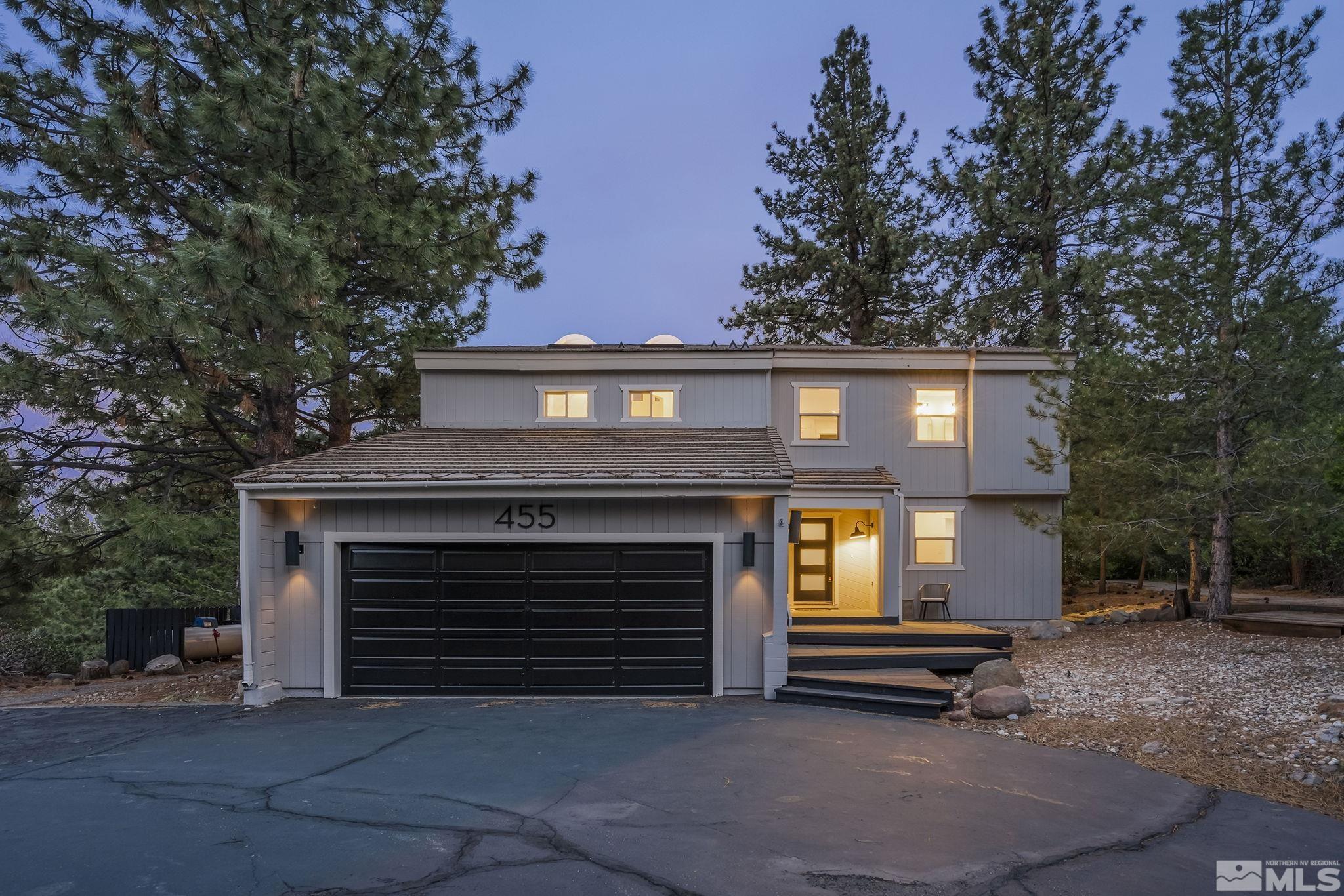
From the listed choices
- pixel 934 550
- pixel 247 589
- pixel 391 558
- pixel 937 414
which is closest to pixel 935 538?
pixel 934 550

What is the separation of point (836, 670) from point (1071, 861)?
528 centimetres

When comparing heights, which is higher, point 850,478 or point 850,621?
point 850,478

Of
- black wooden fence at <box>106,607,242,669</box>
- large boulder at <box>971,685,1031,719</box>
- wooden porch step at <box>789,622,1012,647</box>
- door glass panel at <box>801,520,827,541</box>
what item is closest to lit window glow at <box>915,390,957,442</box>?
door glass panel at <box>801,520,827,541</box>

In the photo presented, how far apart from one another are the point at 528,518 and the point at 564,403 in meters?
4.89

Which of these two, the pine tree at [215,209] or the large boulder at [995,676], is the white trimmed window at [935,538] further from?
the pine tree at [215,209]

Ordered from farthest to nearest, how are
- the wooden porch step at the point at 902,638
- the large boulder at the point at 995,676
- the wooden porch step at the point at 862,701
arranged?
1. the wooden porch step at the point at 902,638
2. the large boulder at the point at 995,676
3. the wooden porch step at the point at 862,701

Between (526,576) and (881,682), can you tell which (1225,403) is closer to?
(881,682)

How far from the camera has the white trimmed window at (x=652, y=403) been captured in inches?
546

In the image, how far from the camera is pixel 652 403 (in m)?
14.0

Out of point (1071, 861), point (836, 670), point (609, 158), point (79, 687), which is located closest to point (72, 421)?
point (79, 687)

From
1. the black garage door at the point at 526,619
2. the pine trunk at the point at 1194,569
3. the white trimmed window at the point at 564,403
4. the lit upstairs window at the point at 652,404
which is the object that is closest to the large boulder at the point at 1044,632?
the pine trunk at the point at 1194,569

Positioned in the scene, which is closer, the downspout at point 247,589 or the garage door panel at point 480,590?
the downspout at point 247,589

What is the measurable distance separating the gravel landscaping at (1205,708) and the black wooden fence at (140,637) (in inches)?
528

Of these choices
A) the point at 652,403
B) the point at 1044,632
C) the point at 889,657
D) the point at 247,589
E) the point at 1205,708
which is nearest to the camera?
the point at 1205,708
